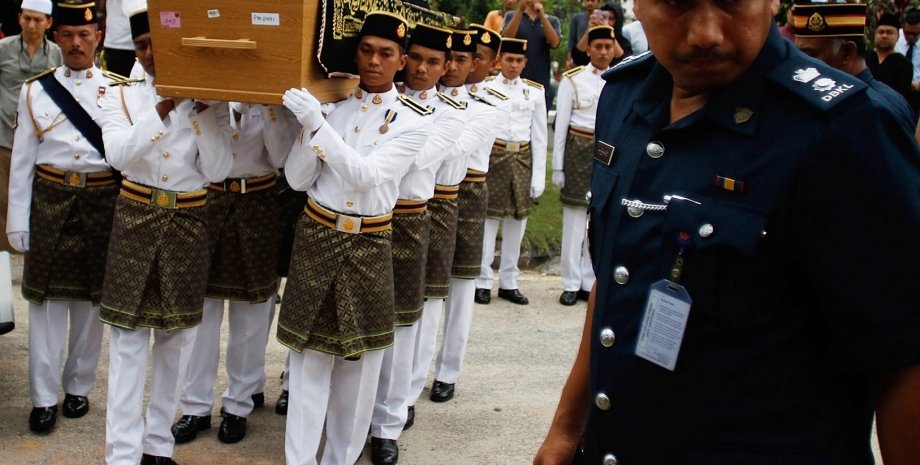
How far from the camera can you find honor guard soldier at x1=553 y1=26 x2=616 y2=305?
7820 mm

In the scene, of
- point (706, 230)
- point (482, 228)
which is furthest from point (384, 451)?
point (706, 230)

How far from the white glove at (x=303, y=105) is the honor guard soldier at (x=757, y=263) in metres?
2.05

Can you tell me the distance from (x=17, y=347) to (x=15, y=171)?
182 centimetres

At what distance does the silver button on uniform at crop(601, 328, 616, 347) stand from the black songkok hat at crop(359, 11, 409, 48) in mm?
2534

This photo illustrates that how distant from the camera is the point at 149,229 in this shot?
4.10m

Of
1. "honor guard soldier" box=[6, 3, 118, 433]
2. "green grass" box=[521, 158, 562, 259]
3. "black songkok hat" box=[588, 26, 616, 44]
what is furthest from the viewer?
Result: "green grass" box=[521, 158, 562, 259]

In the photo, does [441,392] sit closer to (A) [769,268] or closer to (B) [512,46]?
(B) [512,46]

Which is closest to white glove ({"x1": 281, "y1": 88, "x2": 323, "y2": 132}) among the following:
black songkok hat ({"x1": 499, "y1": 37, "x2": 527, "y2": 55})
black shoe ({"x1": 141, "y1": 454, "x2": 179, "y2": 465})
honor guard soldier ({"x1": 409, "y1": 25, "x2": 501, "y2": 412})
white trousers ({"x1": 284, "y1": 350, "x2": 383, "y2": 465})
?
white trousers ({"x1": 284, "y1": 350, "x2": 383, "y2": 465})

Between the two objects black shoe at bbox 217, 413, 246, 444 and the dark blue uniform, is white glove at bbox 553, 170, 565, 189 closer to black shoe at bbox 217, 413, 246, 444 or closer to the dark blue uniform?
black shoe at bbox 217, 413, 246, 444

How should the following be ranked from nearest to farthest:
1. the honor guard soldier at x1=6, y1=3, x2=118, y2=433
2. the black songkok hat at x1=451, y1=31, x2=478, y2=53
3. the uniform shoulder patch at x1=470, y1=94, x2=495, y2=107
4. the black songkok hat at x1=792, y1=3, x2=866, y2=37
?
the black songkok hat at x1=792, y1=3, x2=866, y2=37 → the honor guard soldier at x1=6, y1=3, x2=118, y2=433 → the black songkok hat at x1=451, y1=31, x2=478, y2=53 → the uniform shoulder patch at x1=470, y1=94, x2=495, y2=107

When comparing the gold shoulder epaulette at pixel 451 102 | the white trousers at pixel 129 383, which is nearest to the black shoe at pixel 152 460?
the white trousers at pixel 129 383

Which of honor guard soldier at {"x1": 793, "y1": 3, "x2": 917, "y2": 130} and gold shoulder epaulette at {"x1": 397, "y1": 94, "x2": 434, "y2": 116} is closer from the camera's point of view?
honor guard soldier at {"x1": 793, "y1": 3, "x2": 917, "y2": 130}

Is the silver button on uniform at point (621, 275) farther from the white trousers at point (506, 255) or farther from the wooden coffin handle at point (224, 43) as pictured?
the white trousers at point (506, 255)

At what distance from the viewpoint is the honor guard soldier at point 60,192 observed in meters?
4.66
